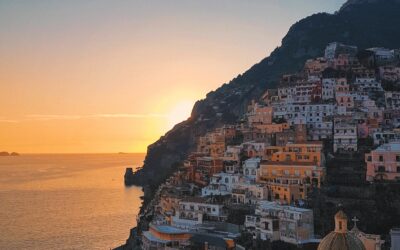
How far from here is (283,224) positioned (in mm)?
44250

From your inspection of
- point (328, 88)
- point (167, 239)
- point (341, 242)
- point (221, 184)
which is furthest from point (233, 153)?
point (341, 242)

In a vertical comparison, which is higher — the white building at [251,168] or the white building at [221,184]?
the white building at [251,168]

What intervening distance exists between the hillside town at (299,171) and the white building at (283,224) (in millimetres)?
82

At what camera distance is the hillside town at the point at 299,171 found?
44.4 metres

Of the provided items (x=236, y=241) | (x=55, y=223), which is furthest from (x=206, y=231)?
(x=55, y=223)

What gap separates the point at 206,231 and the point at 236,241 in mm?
4723

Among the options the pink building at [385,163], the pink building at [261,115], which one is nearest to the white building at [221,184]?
the pink building at [261,115]

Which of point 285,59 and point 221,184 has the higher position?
point 285,59

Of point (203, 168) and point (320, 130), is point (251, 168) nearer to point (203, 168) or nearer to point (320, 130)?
point (320, 130)

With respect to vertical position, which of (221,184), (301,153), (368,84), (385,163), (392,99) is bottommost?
(221,184)

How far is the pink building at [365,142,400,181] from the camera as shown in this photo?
48125mm

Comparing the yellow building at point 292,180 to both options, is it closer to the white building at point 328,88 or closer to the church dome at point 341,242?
the church dome at point 341,242

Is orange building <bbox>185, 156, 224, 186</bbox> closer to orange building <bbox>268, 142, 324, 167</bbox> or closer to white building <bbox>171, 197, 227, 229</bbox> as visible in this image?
orange building <bbox>268, 142, 324, 167</bbox>

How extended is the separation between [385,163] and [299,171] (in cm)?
768
